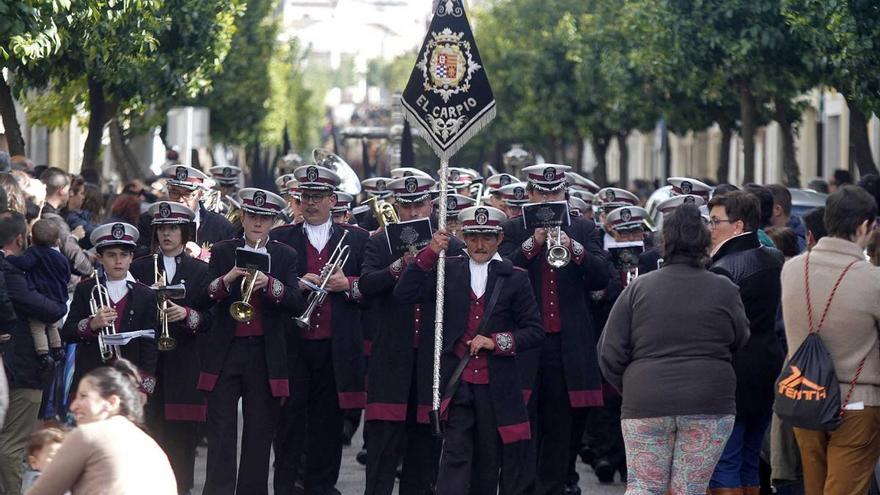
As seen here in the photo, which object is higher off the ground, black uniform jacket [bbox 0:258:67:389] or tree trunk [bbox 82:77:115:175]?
tree trunk [bbox 82:77:115:175]

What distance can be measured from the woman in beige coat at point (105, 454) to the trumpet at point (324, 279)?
Result: 15.8 feet

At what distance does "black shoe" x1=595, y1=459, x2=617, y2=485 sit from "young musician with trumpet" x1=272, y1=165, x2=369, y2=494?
2078mm

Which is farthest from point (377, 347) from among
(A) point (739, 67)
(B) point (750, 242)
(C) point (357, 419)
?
(A) point (739, 67)

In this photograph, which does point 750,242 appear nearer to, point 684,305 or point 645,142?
point 684,305

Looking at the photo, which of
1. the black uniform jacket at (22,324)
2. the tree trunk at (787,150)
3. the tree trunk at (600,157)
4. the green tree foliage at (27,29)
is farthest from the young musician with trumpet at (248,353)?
the tree trunk at (600,157)

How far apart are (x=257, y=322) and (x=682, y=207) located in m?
3.35

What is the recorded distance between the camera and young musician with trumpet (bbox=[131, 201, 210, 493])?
1127cm

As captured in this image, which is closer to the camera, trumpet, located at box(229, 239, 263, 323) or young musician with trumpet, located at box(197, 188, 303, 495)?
trumpet, located at box(229, 239, 263, 323)

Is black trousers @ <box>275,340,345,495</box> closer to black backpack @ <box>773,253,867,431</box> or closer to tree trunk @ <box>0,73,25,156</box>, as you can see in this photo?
black backpack @ <box>773,253,867,431</box>

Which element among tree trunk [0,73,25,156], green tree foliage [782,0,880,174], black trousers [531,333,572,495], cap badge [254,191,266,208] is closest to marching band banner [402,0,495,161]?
cap badge [254,191,266,208]

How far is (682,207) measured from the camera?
8.62 m

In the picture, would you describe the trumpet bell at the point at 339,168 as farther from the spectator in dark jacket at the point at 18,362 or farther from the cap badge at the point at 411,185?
the spectator in dark jacket at the point at 18,362

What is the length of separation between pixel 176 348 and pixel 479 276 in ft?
6.89

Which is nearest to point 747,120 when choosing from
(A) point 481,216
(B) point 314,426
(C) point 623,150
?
(B) point 314,426
